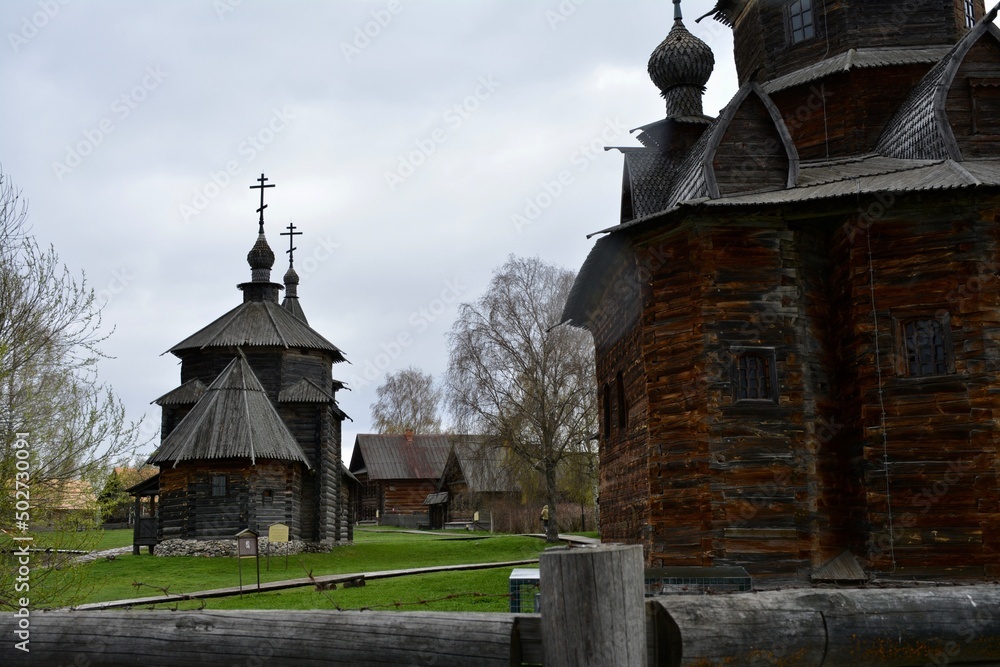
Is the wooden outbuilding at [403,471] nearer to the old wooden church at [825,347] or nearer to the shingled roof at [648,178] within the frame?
the shingled roof at [648,178]

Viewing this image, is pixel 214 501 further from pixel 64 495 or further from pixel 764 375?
pixel 764 375

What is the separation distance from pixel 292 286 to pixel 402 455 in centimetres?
1919

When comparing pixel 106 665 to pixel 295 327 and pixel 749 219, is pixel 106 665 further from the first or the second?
pixel 295 327

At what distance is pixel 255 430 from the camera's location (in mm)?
28750

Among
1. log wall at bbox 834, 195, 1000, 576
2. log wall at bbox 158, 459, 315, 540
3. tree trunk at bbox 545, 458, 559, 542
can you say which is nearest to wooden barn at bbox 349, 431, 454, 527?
tree trunk at bbox 545, 458, 559, 542

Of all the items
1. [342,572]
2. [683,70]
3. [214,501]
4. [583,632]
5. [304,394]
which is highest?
[683,70]

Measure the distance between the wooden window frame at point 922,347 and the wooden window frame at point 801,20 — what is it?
23.1ft

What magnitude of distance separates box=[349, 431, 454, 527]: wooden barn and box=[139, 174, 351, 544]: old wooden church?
20.6 metres

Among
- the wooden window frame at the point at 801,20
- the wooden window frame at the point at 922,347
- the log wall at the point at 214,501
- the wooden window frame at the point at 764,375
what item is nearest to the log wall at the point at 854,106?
the wooden window frame at the point at 801,20

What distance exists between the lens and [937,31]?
16.9m

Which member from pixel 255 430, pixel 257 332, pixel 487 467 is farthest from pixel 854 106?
pixel 257 332

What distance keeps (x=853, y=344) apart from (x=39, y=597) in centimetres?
1138

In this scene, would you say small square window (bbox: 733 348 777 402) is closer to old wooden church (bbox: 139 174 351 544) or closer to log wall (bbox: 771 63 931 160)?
log wall (bbox: 771 63 931 160)

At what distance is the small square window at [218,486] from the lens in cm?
2784
